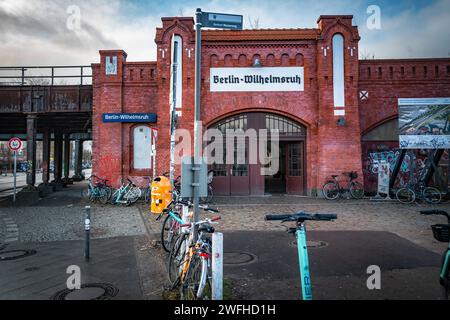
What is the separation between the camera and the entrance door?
1586cm

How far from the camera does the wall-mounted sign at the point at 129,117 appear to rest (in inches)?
602

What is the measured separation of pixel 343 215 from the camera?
10766 mm

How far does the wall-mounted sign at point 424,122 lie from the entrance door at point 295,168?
4.42 meters

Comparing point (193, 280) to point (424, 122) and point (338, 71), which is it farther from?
point (424, 122)

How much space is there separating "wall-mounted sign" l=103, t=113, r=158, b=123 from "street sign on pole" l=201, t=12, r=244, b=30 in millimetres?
10631

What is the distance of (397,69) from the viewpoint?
50.8ft

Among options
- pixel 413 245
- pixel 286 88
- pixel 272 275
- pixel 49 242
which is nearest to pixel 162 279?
pixel 272 275

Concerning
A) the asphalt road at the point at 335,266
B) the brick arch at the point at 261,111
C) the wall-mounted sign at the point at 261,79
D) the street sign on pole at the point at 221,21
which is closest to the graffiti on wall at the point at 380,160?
the brick arch at the point at 261,111

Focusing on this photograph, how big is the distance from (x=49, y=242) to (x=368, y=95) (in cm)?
1456

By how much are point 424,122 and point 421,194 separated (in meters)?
3.21

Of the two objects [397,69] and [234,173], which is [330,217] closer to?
[234,173]

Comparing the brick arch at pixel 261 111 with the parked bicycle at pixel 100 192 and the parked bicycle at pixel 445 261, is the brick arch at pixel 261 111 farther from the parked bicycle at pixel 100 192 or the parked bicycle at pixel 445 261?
the parked bicycle at pixel 445 261

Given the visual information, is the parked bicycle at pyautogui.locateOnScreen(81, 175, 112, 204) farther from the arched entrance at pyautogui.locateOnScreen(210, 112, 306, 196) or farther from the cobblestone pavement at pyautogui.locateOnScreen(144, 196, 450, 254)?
the arched entrance at pyautogui.locateOnScreen(210, 112, 306, 196)

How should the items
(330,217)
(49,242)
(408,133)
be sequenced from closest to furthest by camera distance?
(330,217) → (49,242) → (408,133)
